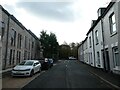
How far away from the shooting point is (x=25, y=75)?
1448 cm

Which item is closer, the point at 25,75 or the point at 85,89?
the point at 85,89

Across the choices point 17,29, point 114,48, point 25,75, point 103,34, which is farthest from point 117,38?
point 17,29

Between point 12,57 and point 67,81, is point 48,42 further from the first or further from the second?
point 67,81

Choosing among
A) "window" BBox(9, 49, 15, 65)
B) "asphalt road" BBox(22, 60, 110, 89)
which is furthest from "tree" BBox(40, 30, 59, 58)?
"asphalt road" BBox(22, 60, 110, 89)

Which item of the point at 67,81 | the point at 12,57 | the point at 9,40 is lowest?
the point at 67,81

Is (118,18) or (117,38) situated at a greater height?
(118,18)

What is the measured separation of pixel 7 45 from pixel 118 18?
1386 centimetres

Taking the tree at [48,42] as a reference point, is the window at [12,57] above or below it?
below

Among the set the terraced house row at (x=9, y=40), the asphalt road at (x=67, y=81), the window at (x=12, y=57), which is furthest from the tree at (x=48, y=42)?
the asphalt road at (x=67, y=81)

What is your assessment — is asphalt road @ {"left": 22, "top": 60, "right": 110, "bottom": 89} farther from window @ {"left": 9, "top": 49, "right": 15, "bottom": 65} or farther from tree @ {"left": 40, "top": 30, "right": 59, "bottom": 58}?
tree @ {"left": 40, "top": 30, "right": 59, "bottom": 58}

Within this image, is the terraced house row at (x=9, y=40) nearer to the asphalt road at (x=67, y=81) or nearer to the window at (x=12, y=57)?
the window at (x=12, y=57)

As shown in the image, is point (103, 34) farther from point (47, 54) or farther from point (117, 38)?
point (47, 54)

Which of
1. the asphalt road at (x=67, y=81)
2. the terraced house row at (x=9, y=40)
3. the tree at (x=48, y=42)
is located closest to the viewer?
the asphalt road at (x=67, y=81)

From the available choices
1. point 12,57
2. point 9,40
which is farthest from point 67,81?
point 12,57
